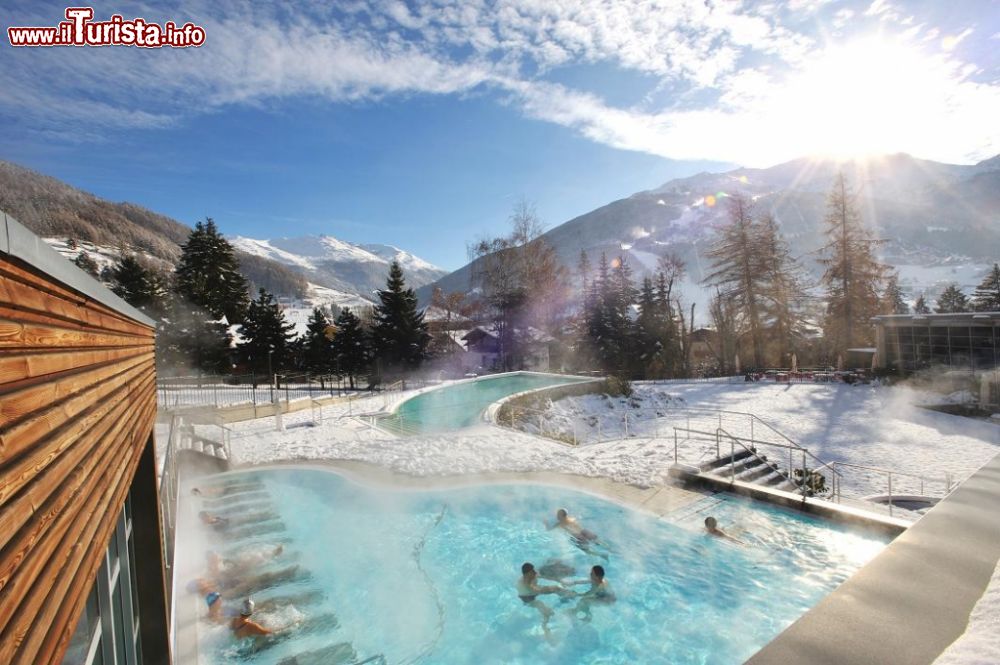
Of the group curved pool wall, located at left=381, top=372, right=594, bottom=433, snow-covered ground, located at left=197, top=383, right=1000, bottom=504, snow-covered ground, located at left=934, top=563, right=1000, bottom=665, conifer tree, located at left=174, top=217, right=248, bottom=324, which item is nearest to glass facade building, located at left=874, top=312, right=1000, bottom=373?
snow-covered ground, located at left=197, top=383, right=1000, bottom=504

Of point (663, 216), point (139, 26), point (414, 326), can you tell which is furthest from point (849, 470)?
point (663, 216)

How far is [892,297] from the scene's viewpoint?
1672 inches

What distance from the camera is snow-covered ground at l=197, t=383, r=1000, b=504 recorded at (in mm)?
11039

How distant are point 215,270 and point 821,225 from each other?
137 m

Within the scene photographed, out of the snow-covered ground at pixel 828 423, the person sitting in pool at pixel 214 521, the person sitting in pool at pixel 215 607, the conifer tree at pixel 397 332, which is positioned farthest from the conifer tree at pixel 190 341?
the person sitting in pool at pixel 215 607

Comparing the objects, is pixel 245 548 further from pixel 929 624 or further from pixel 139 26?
pixel 929 624

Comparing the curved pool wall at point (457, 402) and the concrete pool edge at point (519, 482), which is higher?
the curved pool wall at point (457, 402)

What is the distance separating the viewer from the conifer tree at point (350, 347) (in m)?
30.7

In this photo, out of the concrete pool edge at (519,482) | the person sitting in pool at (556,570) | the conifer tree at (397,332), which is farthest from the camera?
the conifer tree at (397,332)

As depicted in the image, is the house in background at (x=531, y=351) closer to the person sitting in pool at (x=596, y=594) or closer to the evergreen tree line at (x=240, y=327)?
the evergreen tree line at (x=240, y=327)

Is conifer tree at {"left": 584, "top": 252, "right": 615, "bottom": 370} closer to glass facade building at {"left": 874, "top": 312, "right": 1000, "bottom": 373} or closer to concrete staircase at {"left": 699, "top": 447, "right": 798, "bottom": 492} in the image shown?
glass facade building at {"left": 874, "top": 312, "right": 1000, "bottom": 373}

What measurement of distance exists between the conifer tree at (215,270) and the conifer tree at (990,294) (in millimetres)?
57528

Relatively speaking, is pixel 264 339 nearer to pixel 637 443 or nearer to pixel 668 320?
pixel 637 443

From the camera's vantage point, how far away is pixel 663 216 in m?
156
